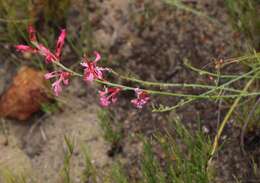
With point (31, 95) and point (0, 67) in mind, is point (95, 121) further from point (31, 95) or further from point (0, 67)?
point (0, 67)

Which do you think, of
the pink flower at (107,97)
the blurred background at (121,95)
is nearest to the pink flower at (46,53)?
the pink flower at (107,97)

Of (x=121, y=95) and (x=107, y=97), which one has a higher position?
(x=121, y=95)

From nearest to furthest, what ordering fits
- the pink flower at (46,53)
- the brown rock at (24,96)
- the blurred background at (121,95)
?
1. the pink flower at (46,53)
2. the blurred background at (121,95)
3. the brown rock at (24,96)

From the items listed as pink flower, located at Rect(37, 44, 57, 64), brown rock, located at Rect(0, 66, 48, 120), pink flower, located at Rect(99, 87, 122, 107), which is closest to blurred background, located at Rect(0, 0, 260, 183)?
brown rock, located at Rect(0, 66, 48, 120)

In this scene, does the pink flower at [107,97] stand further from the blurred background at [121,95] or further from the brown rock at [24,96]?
the brown rock at [24,96]

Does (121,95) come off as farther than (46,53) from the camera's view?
Yes

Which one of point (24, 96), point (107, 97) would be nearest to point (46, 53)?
point (107, 97)

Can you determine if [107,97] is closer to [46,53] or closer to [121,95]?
[46,53]

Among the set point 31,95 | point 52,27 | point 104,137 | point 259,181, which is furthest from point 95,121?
point 259,181
